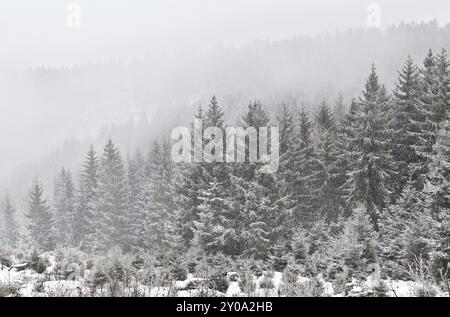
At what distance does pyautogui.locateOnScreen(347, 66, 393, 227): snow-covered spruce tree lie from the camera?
31.4 metres

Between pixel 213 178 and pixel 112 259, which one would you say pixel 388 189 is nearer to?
pixel 213 178

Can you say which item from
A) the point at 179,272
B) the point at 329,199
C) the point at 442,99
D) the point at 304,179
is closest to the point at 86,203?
the point at 304,179

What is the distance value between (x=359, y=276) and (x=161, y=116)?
185237mm

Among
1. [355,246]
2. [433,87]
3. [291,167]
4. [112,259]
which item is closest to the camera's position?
[112,259]

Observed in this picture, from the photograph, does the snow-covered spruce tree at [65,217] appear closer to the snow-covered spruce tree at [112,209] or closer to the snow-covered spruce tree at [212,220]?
the snow-covered spruce tree at [112,209]

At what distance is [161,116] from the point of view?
19450 cm

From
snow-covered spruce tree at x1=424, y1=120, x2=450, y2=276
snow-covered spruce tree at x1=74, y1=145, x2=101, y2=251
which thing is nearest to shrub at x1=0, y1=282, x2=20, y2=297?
snow-covered spruce tree at x1=424, y1=120, x2=450, y2=276

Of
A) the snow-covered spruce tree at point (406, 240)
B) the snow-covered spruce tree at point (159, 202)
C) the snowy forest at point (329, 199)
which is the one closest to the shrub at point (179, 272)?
the snowy forest at point (329, 199)

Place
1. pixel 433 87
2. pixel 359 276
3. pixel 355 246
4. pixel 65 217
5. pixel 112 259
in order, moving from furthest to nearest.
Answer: pixel 65 217 < pixel 433 87 < pixel 355 246 < pixel 359 276 < pixel 112 259

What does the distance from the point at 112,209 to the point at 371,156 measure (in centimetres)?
2854

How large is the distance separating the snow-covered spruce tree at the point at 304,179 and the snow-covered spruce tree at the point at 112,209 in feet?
63.6

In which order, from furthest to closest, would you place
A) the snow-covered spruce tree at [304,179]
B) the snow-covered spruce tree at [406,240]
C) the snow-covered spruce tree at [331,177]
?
the snow-covered spruce tree at [304,179] → the snow-covered spruce tree at [331,177] → the snow-covered spruce tree at [406,240]

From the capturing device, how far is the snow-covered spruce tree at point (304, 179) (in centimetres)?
3666
